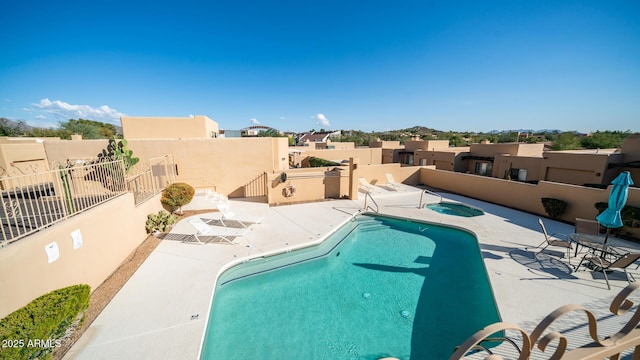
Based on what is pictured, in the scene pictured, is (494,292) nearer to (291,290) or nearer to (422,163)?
(291,290)

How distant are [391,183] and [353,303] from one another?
11962 mm

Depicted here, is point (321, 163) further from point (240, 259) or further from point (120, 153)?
point (240, 259)

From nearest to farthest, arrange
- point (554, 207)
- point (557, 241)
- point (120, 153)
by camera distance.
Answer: point (557, 241)
point (120, 153)
point (554, 207)

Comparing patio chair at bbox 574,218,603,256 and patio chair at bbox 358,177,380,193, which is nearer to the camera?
patio chair at bbox 574,218,603,256

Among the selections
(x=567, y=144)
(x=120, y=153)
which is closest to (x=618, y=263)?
(x=120, y=153)

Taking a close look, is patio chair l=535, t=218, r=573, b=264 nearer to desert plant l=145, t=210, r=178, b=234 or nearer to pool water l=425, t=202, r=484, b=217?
pool water l=425, t=202, r=484, b=217

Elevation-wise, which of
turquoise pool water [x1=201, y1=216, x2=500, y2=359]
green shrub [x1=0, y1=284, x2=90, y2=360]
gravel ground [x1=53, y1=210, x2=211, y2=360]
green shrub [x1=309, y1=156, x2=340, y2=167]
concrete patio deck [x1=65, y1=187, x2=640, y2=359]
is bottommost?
turquoise pool water [x1=201, y1=216, x2=500, y2=359]

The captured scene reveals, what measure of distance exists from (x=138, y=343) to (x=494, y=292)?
744 cm

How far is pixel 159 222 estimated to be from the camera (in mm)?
8266

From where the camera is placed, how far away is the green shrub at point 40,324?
9.13ft

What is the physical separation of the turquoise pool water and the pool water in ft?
9.87

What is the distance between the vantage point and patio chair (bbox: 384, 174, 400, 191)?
15.9 metres

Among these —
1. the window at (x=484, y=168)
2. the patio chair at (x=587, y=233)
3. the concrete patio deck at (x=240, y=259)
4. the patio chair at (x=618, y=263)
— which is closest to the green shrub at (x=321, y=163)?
the concrete patio deck at (x=240, y=259)

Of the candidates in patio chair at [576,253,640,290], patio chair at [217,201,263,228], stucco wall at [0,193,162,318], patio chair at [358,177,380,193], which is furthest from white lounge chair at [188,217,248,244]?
patio chair at [576,253,640,290]
